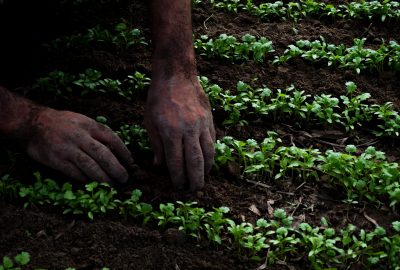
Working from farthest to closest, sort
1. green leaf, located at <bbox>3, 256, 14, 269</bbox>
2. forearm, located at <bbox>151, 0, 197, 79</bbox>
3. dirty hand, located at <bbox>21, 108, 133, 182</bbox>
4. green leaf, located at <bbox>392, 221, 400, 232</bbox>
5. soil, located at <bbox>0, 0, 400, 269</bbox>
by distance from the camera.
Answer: forearm, located at <bbox>151, 0, 197, 79</bbox>
dirty hand, located at <bbox>21, 108, 133, 182</bbox>
green leaf, located at <bbox>392, 221, 400, 232</bbox>
soil, located at <bbox>0, 0, 400, 269</bbox>
green leaf, located at <bbox>3, 256, 14, 269</bbox>

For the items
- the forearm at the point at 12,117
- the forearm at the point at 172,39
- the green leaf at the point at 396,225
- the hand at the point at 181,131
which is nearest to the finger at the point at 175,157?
the hand at the point at 181,131

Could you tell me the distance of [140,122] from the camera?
4023mm

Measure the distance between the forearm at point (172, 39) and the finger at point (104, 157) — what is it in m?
0.49

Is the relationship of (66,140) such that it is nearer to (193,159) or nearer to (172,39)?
(193,159)

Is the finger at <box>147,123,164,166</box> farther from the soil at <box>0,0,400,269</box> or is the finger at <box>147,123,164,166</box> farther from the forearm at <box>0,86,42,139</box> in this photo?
the forearm at <box>0,86,42,139</box>

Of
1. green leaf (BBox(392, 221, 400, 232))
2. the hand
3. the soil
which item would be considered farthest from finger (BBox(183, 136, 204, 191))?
green leaf (BBox(392, 221, 400, 232))

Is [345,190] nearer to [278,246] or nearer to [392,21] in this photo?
[278,246]

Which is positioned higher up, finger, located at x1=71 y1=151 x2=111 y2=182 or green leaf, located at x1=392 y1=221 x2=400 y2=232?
finger, located at x1=71 y1=151 x2=111 y2=182

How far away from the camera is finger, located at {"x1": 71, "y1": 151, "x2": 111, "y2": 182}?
3438 mm

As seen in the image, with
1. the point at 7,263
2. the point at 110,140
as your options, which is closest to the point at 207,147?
the point at 110,140

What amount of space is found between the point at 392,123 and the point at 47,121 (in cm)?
182

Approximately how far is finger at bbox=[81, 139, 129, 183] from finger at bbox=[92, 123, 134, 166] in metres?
0.07

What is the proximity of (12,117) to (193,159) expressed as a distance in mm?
886

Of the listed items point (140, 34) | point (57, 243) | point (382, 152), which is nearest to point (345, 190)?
point (382, 152)
